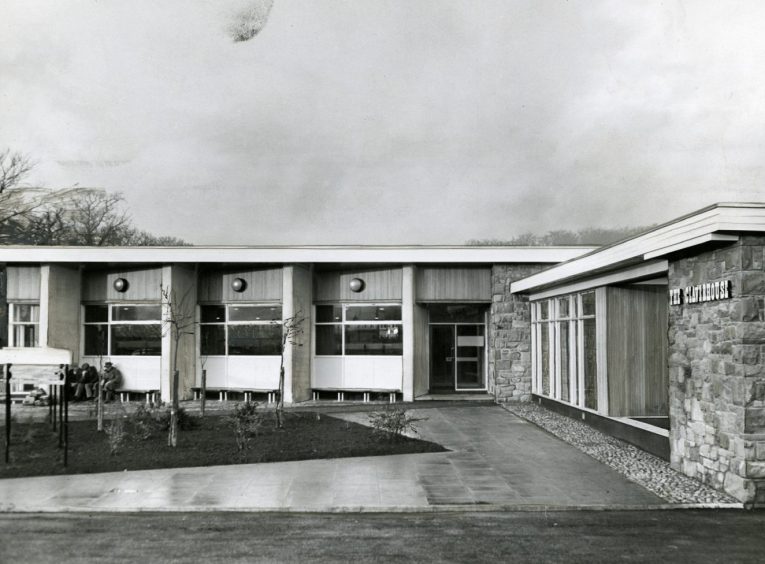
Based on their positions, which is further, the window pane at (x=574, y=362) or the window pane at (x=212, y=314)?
the window pane at (x=212, y=314)

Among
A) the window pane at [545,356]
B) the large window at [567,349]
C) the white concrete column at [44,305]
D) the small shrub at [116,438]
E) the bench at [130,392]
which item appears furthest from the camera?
the bench at [130,392]

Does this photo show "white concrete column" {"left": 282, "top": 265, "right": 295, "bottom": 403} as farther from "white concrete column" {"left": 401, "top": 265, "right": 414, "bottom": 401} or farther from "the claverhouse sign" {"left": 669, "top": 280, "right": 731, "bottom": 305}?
"the claverhouse sign" {"left": 669, "top": 280, "right": 731, "bottom": 305}

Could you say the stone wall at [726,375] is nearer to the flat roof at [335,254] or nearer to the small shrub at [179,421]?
the small shrub at [179,421]

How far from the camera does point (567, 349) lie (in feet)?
51.8

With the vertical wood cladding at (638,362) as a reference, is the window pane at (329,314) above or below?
above

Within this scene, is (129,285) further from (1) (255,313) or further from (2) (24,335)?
(1) (255,313)

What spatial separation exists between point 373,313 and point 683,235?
465 inches

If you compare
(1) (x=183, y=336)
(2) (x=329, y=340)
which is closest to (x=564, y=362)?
(2) (x=329, y=340)

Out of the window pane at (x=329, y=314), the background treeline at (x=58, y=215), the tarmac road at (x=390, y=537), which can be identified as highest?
the background treeline at (x=58, y=215)

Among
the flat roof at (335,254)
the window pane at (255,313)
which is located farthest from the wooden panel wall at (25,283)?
the window pane at (255,313)

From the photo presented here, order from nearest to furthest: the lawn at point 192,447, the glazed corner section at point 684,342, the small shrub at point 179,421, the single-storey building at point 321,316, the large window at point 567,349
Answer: the glazed corner section at point 684,342 < the lawn at point 192,447 < the small shrub at point 179,421 < the large window at point 567,349 < the single-storey building at point 321,316

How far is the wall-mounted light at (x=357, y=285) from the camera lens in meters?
20.1

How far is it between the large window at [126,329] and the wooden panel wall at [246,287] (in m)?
1.42

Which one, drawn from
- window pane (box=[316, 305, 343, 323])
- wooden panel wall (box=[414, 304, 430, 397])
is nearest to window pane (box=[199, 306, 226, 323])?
window pane (box=[316, 305, 343, 323])
